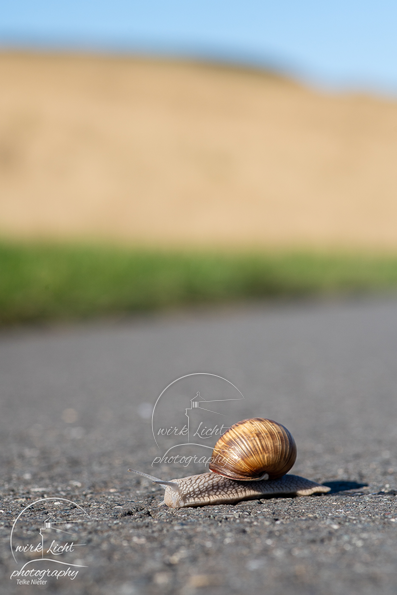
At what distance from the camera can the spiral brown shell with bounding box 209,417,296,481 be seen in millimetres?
2098

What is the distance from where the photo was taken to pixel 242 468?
2.11 m

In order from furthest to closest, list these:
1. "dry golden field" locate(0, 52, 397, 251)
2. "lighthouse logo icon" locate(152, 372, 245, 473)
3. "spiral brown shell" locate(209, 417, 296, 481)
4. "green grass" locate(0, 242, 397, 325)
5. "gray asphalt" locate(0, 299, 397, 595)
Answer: "dry golden field" locate(0, 52, 397, 251)
"green grass" locate(0, 242, 397, 325)
"lighthouse logo icon" locate(152, 372, 245, 473)
"spiral brown shell" locate(209, 417, 296, 481)
"gray asphalt" locate(0, 299, 397, 595)

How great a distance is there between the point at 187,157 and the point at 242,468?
1249 inches

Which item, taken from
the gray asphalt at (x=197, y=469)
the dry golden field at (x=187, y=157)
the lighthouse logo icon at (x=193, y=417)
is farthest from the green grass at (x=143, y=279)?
the dry golden field at (x=187, y=157)

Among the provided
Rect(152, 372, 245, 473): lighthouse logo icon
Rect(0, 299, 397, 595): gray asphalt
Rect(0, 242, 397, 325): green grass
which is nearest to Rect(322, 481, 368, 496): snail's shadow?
Rect(0, 299, 397, 595): gray asphalt

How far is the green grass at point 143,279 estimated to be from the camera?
27.4 ft

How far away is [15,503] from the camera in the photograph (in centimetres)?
224

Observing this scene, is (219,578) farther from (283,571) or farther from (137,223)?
(137,223)

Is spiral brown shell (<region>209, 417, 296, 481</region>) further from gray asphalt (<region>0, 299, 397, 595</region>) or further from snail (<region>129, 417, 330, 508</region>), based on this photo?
gray asphalt (<region>0, 299, 397, 595</region>)

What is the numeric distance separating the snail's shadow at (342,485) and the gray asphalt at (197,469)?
Result: 0.02m

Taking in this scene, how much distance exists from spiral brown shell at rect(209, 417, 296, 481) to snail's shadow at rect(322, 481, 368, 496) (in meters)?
0.32

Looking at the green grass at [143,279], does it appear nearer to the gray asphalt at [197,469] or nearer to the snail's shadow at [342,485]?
the gray asphalt at [197,469]

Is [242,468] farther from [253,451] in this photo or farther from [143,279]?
[143,279]

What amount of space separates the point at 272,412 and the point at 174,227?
22.8 m
